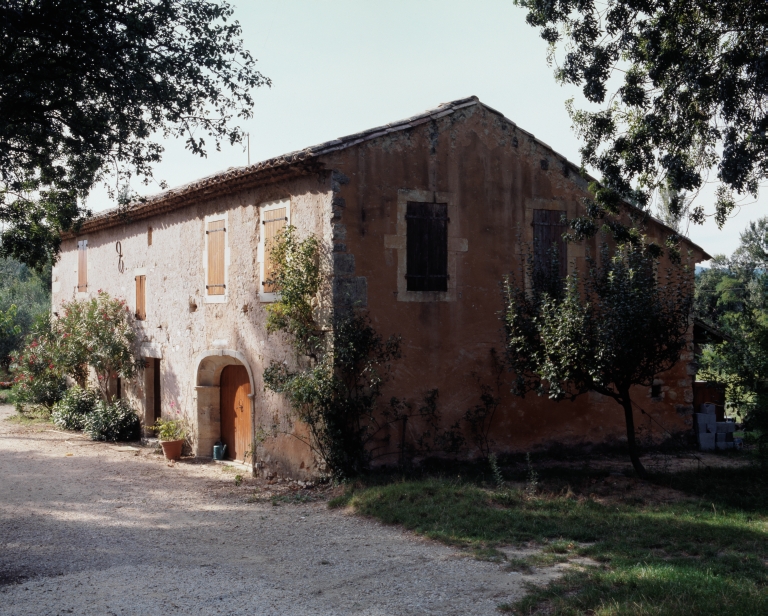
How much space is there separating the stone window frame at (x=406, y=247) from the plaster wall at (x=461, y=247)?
15 millimetres

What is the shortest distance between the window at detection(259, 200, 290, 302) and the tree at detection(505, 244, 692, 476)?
3510mm

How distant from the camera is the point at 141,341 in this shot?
16.1 m

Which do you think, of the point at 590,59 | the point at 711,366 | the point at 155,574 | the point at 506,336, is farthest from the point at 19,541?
the point at 711,366

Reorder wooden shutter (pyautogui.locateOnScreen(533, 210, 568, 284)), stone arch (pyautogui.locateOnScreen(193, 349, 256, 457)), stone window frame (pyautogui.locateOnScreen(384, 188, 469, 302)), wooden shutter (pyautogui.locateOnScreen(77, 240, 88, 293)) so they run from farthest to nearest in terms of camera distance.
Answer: wooden shutter (pyautogui.locateOnScreen(77, 240, 88, 293))
stone arch (pyautogui.locateOnScreen(193, 349, 256, 457))
wooden shutter (pyautogui.locateOnScreen(533, 210, 568, 284))
stone window frame (pyautogui.locateOnScreen(384, 188, 469, 302))

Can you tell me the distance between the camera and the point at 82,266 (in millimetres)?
19172

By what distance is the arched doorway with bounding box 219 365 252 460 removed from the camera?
13086 millimetres

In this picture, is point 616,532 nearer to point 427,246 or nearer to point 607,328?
point 607,328

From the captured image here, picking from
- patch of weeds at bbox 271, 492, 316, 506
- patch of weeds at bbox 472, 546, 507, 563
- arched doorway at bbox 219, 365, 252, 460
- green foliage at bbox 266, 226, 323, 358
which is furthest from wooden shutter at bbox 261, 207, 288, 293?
patch of weeds at bbox 472, 546, 507, 563

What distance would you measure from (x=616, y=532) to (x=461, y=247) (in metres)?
5.15

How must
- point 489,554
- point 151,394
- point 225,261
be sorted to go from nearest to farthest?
point 489,554
point 225,261
point 151,394

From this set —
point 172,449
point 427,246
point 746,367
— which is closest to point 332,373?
point 427,246

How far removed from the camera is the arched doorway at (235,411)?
13.1 metres

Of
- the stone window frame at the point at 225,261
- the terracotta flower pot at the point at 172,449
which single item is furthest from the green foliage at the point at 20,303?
the stone window frame at the point at 225,261

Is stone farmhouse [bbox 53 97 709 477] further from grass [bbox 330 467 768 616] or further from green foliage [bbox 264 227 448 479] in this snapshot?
grass [bbox 330 467 768 616]
